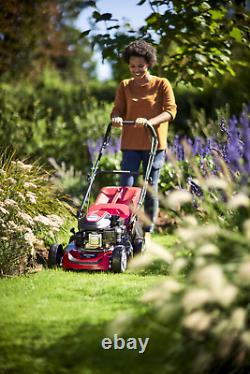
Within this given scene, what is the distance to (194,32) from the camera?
6699 mm

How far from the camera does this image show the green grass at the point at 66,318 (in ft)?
10.1

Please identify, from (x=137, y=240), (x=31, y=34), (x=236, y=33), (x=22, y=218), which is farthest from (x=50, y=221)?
(x=31, y=34)

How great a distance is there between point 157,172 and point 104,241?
1099 mm

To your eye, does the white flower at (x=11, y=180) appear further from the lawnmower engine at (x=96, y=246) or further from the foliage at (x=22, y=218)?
the lawnmower engine at (x=96, y=246)

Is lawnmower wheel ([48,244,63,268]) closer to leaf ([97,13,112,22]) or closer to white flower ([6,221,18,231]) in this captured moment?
white flower ([6,221,18,231])

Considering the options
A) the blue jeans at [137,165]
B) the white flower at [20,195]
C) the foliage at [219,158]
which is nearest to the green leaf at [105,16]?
the foliage at [219,158]

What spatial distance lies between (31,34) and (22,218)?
9604 mm

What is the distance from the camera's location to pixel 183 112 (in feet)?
44.4

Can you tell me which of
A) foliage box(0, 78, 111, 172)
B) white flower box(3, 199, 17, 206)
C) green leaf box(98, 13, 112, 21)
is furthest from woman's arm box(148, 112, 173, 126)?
foliage box(0, 78, 111, 172)

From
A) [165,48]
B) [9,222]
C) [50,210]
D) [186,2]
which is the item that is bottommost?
[50,210]

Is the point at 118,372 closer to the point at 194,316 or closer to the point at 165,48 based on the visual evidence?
the point at 194,316

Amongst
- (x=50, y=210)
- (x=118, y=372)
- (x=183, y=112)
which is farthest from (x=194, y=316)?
(x=183, y=112)

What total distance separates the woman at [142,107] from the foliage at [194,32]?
1.17m

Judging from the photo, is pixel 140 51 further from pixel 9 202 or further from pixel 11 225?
pixel 11 225
